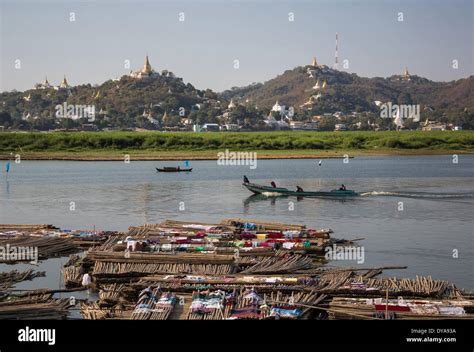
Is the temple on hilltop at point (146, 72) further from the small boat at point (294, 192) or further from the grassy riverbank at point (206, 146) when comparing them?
the small boat at point (294, 192)

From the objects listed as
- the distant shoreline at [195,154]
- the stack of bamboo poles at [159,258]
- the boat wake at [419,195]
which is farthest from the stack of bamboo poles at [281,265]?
the distant shoreline at [195,154]

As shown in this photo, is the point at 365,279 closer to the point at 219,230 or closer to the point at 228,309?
the point at 228,309

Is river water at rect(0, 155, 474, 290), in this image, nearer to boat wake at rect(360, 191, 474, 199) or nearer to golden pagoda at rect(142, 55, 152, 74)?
boat wake at rect(360, 191, 474, 199)

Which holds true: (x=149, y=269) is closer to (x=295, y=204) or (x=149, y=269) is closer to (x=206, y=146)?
(x=295, y=204)

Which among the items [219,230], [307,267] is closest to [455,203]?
A: [219,230]

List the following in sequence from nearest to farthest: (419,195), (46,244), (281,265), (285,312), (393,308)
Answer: (285,312)
(393,308)
(281,265)
(46,244)
(419,195)

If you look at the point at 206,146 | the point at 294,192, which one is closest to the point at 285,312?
the point at 294,192
